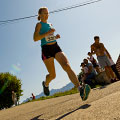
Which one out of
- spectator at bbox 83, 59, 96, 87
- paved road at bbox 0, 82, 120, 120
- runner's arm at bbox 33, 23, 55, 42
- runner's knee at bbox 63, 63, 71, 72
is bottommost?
paved road at bbox 0, 82, 120, 120

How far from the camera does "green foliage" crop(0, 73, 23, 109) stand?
21.9 metres

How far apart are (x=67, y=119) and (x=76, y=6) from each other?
473 cm

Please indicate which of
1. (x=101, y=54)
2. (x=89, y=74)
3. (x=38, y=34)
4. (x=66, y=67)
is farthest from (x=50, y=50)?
(x=89, y=74)

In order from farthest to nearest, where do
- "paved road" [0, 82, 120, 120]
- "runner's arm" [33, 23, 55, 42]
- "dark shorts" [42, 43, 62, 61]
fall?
1. "dark shorts" [42, 43, 62, 61]
2. "runner's arm" [33, 23, 55, 42]
3. "paved road" [0, 82, 120, 120]

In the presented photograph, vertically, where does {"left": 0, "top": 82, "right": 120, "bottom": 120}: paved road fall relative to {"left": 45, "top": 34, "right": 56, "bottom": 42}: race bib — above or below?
below

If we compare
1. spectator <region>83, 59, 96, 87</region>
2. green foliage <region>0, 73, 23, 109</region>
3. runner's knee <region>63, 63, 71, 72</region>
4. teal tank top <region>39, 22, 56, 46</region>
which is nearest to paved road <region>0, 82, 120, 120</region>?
runner's knee <region>63, 63, 71, 72</region>

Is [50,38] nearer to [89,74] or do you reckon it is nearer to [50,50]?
[50,50]

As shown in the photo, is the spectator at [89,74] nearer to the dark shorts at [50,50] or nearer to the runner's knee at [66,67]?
the dark shorts at [50,50]

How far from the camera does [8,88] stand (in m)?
22.9

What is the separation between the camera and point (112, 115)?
1.72 metres

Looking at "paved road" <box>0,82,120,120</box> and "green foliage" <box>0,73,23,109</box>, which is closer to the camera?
"paved road" <box>0,82,120,120</box>

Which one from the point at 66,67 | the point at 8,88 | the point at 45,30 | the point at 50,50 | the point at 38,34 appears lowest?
the point at 66,67

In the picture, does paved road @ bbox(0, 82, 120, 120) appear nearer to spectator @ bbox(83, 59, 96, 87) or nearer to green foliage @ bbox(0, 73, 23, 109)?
spectator @ bbox(83, 59, 96, 87)

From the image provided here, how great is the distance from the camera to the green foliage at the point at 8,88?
2192 centimetres
